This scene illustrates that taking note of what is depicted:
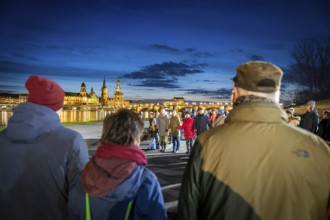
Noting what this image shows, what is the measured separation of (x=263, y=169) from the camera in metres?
1.91

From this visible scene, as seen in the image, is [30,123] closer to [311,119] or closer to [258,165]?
[258,165]

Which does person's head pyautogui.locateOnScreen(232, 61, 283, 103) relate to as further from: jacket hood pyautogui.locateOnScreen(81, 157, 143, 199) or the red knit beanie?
the red knit beanie

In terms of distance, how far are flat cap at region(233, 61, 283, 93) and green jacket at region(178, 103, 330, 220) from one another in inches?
4.8

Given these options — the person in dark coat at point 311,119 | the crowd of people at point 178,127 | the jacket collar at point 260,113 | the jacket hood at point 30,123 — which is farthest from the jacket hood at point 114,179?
the crowd of people at point 178,127

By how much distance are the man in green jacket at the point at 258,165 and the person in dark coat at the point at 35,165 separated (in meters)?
1.11

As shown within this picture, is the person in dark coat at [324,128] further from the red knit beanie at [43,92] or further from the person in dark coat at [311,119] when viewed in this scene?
the red knit beanie at [43,92]

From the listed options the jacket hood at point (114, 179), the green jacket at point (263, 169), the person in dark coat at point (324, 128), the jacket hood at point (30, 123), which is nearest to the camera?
the green jacket at point (263, 169)

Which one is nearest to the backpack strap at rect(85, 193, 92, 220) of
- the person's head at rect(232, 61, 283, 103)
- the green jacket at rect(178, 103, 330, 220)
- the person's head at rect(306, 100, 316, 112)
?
the green jacket at rect(178, 103, 330, 220)

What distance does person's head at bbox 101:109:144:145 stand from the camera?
2398 millimetres

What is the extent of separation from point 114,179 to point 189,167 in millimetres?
530

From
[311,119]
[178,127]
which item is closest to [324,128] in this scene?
[311,119]

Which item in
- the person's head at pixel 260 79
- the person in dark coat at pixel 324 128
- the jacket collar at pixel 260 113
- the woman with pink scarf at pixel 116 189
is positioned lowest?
the person in dark coat at pixel 324 128

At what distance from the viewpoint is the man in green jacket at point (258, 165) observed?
1.90 meters

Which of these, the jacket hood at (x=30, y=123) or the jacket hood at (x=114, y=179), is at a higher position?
the jacket hood at (x=30, y=123)
